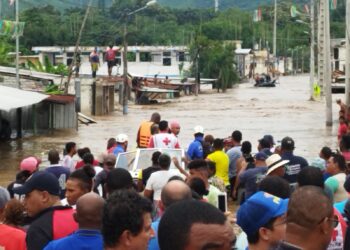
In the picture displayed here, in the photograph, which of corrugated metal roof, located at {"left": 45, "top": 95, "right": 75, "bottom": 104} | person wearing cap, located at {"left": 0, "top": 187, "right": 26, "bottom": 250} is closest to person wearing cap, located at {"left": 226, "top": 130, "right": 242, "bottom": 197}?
person wearing cap, located at {"left": 0, "top": 187, "right": 26, "bottom": 250}

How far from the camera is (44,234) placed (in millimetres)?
6316

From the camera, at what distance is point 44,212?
6.44 meters

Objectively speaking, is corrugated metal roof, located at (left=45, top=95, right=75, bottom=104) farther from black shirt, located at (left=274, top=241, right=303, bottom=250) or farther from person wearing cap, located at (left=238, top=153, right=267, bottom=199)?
black shirt, located at (left=274, top=241, right=303, bottom=250)

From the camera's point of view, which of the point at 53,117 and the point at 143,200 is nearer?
the point at 143,200

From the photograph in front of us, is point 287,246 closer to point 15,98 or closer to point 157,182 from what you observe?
point 157,182

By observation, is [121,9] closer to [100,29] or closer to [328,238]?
[100,29]

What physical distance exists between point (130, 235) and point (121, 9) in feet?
541

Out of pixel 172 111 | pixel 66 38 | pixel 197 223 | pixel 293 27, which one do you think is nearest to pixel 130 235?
pixel 197 223

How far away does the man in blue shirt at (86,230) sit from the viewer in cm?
547

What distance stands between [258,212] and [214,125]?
3071 cm

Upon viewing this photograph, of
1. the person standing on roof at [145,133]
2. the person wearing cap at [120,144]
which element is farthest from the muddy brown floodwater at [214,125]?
the person wearing cap at [120,144]

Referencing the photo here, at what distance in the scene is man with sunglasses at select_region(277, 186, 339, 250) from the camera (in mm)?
4438

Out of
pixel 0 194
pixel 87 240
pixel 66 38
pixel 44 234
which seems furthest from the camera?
pixel 66 38

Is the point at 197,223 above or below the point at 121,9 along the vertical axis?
below
